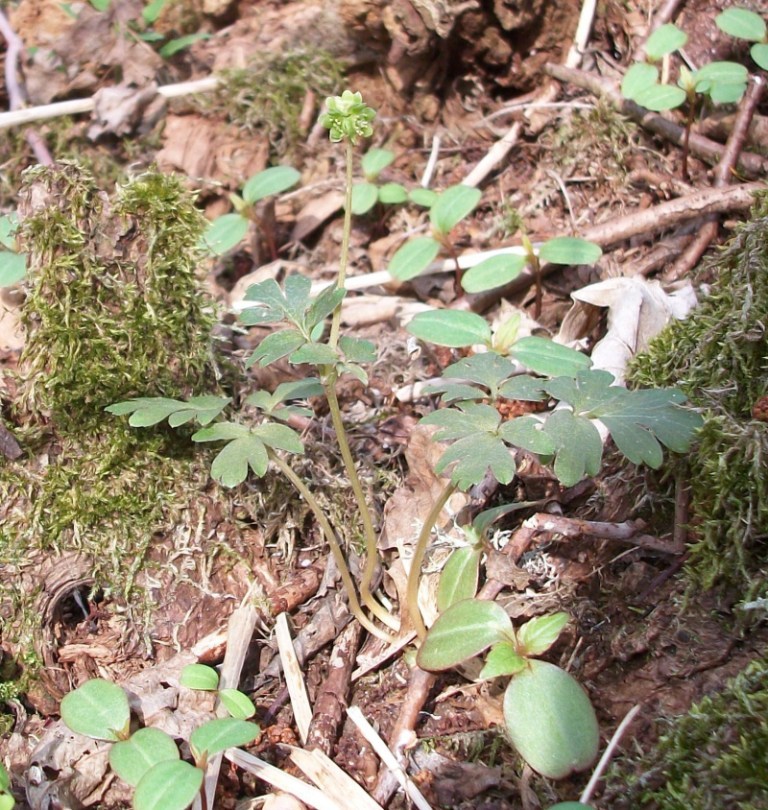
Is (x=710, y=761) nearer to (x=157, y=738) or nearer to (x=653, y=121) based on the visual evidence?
(x=157, y=738)

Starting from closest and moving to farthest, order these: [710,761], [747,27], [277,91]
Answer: [710,761], [747,27], [277,91]

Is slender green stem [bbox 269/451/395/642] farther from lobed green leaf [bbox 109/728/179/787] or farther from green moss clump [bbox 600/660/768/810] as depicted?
green moss clump [bbox 600/660/768/810]

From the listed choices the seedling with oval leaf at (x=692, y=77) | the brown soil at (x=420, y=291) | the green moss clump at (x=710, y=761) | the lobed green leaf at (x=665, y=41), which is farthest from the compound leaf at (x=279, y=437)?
the lobed green leaf at (x=665, y=41)

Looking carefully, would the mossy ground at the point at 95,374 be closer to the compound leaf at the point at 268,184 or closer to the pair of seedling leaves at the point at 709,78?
the compound leaf at the point at 268,184

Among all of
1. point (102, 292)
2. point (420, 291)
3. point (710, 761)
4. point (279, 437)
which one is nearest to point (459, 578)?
point (279, 437)

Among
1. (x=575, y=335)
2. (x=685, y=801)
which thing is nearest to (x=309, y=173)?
(x=575, y=335)
